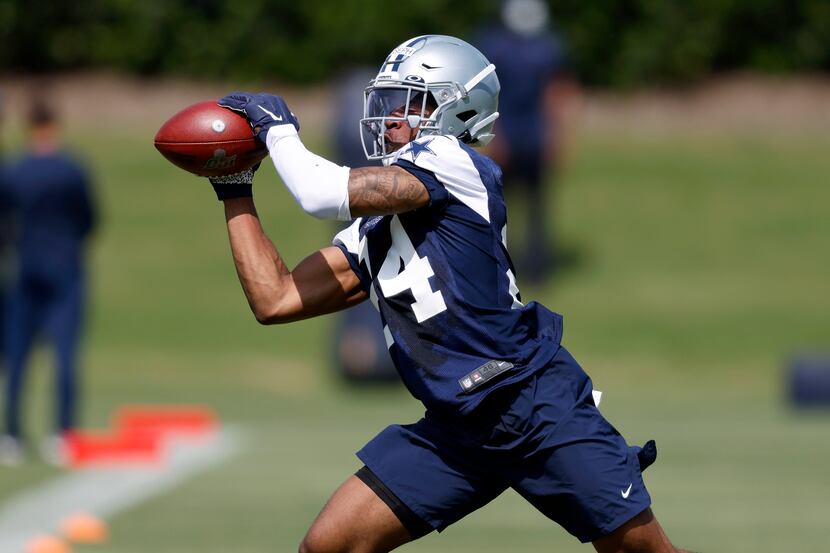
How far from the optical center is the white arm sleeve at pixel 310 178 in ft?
15.8

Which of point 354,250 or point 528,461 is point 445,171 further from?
point 528,461

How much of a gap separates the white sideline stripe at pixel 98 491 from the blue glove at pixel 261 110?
10.0 ft

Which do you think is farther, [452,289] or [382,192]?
[452,289]

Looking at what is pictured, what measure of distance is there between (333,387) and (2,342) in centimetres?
317

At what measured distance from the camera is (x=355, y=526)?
5.05 metres

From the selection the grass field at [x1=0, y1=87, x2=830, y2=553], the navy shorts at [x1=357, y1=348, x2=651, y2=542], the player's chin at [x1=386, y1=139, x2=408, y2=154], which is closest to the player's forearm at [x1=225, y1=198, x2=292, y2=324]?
the player's chin at [x1=386, y1=139, x2=408, y2=154]

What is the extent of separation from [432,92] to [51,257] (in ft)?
19.7

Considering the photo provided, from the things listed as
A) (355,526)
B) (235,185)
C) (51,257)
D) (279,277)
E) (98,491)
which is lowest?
(98,491)

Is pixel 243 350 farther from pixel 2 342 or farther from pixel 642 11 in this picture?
pixel 642 11

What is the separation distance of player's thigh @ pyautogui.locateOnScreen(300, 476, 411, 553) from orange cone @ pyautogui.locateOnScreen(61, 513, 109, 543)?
2.94 metres

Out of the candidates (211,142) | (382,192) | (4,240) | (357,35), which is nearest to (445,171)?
(382,192)

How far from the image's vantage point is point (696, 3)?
24.5m

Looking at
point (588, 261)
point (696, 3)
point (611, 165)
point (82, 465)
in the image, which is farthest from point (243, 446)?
point (696, 3)

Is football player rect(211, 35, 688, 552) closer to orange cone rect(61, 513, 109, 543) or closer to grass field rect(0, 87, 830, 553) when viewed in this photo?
grass field rect(0, 87, 830, 553)
